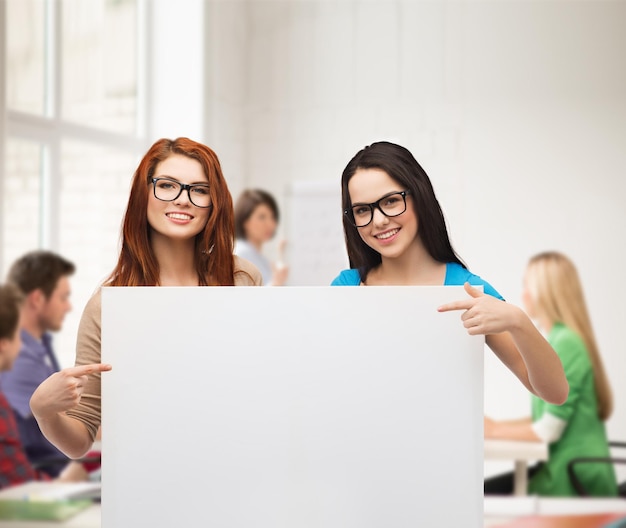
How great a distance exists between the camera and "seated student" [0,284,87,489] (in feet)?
9.12

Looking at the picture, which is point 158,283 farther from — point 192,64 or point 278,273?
point 192,64

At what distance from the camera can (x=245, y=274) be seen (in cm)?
169

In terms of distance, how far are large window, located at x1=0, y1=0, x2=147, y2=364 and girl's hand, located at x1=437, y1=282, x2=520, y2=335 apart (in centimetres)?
288

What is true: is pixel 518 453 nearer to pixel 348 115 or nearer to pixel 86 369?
pixel 86 369

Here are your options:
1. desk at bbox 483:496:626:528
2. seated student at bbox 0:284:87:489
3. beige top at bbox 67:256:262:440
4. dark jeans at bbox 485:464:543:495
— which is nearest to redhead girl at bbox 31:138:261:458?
beige top at bbox 67:256:262:440

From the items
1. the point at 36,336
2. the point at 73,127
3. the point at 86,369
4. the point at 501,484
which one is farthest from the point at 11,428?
the point at 73,127

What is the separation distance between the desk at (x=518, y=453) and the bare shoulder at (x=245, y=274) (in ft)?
5.24

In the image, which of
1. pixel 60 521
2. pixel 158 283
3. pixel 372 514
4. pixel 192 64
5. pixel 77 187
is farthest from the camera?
pixel 192 64

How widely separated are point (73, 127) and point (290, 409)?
342 cm

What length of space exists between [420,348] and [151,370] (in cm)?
45

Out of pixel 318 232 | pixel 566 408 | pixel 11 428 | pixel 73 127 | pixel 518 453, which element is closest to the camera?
pixel 11 428

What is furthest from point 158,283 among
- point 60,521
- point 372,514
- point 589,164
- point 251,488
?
point 589,164

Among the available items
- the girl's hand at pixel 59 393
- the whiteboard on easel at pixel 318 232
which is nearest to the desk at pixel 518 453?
the whiteboard on easel at pixel 318 232

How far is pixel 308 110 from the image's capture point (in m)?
5.46
